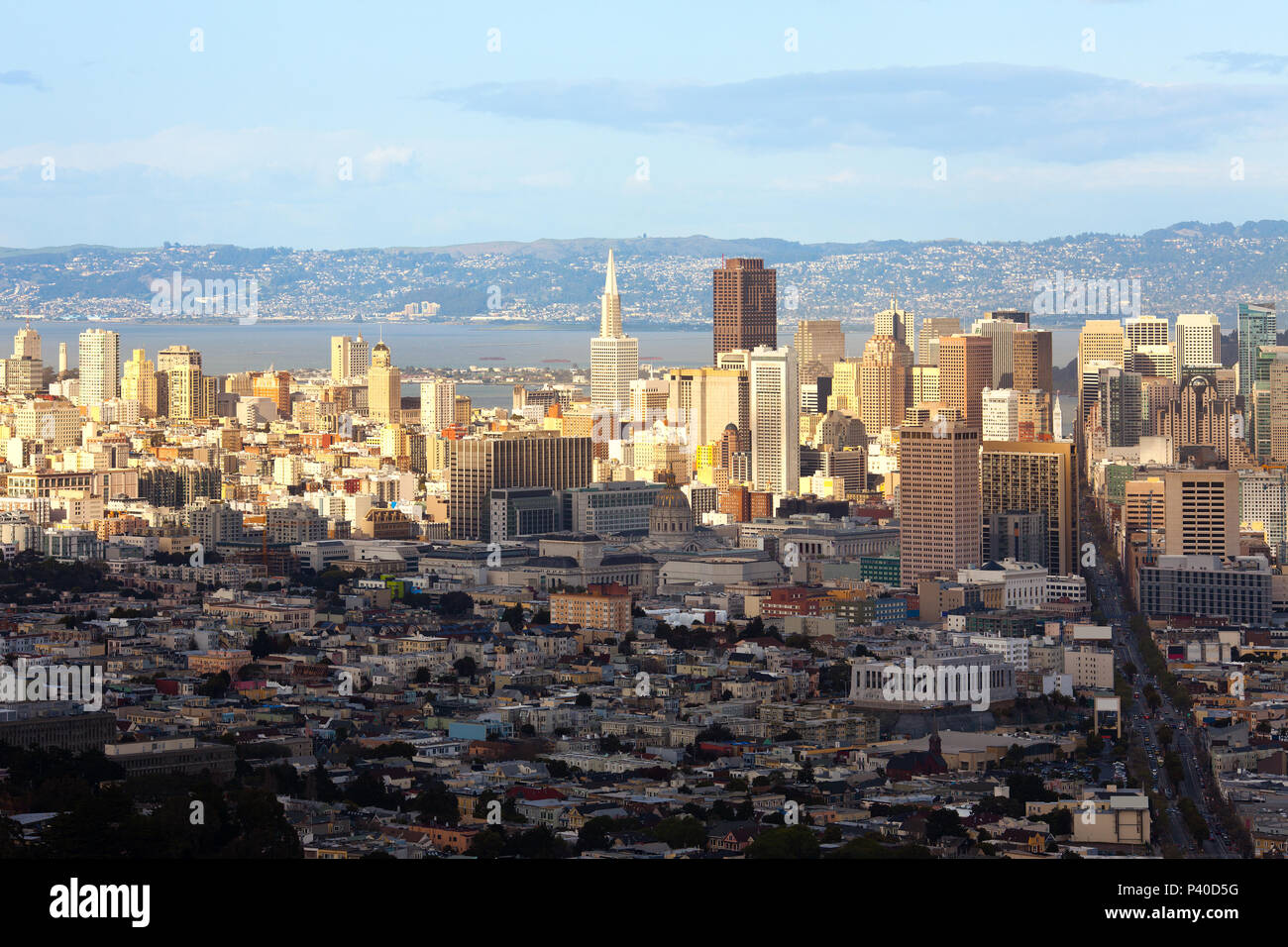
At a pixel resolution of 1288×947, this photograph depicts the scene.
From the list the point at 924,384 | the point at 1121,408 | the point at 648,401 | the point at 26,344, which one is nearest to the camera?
the point at 1121,408

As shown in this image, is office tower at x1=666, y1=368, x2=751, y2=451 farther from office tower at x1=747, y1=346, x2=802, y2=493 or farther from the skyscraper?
the skyscraper

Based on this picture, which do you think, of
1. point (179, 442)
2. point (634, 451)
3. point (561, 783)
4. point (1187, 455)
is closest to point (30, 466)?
point (179, 442)

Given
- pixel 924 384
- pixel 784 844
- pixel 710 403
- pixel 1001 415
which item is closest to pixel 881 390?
pixel 924 384

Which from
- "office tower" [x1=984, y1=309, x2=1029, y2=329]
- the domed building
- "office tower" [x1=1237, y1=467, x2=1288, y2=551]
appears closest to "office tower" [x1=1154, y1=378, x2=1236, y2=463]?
"office tower" [x1=984, y1=309, x2=1029, y2=329]

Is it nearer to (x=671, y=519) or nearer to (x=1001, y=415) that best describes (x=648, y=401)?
(x=1001, y=415)

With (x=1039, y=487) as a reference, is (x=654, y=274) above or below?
above

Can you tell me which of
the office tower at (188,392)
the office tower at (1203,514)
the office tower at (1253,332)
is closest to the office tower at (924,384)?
the office tower at (1253,332)
